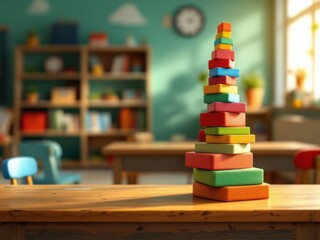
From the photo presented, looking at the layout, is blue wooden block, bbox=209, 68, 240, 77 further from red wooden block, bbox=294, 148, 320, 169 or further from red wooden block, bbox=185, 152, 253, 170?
red wooden block, bbox=294, 148, 320, 169

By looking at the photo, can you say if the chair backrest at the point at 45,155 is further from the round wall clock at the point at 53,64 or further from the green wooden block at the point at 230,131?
the round wall clock at the point at 53,64

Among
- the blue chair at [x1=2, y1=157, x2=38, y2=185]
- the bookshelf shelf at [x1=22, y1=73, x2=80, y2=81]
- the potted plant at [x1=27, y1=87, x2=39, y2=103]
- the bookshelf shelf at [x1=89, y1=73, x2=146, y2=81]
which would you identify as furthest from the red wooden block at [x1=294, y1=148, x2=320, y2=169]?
the potted plant at [x1=27, y1=87, x2=39, y2=103]

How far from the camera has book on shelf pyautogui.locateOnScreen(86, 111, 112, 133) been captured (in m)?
7.86

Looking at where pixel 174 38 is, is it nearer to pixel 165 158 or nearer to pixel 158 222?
pixel 165 158

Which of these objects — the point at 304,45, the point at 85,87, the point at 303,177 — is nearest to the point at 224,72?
the point at 303,177

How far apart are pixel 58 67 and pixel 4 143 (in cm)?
142

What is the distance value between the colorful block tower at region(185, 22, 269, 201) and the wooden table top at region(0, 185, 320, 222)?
0.05 meters

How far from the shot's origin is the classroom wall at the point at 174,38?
8062 mm

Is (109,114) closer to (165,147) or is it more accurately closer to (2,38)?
(2,38)

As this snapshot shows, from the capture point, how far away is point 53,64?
7988 millimetres

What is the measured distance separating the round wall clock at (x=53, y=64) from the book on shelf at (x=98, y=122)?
83cm

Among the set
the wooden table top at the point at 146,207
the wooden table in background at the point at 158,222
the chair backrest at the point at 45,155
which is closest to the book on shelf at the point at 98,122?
the chair backrest at the point at 45,155

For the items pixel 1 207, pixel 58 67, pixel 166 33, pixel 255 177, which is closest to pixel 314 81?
pixel 166 33

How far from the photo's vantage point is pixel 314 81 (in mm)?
6590
